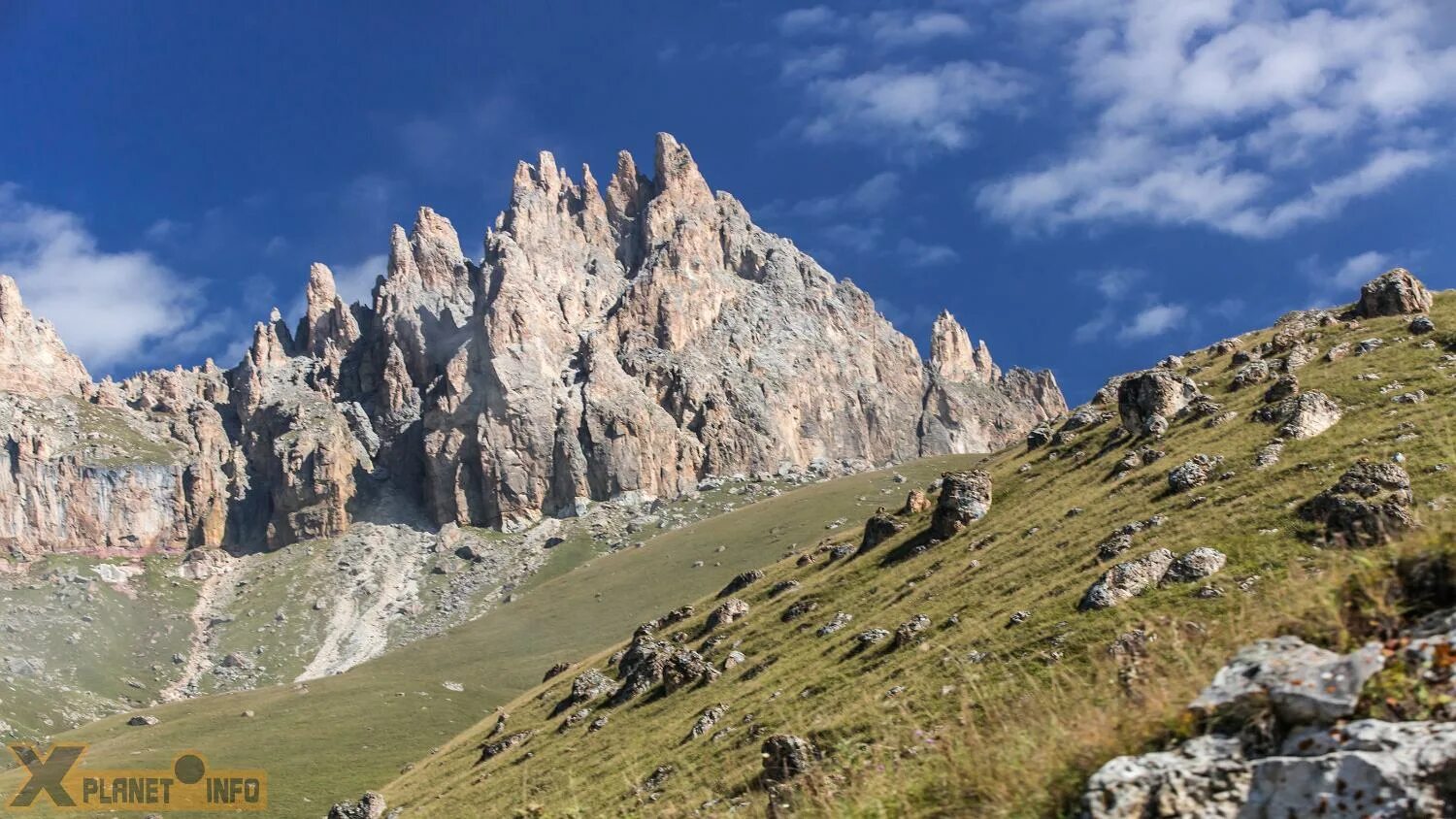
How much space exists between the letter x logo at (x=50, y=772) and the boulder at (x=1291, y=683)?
439ft

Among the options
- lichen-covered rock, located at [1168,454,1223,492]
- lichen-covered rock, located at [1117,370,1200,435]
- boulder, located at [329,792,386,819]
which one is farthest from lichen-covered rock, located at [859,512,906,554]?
boulder, located at [329,792,386,819]

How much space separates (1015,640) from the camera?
3278 centimetres

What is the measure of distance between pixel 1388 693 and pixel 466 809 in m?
58.4

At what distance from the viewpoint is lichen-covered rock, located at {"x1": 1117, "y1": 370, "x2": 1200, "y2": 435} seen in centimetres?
6431

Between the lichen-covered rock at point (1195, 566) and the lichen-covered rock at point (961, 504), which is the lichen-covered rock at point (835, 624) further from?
the lichen-covered rock at point (1195, 566)

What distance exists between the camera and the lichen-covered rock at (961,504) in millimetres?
67875

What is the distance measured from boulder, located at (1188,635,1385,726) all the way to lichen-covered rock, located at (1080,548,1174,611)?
82.7ft

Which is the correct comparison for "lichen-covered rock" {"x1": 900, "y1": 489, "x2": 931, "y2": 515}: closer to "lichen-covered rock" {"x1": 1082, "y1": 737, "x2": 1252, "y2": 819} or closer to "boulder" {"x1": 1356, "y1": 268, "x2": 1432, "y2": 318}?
"boulder" {"x1": 1356, "y1": 268, "x2": 1432, "y2": 318}

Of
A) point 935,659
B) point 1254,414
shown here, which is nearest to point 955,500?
point 1254,414

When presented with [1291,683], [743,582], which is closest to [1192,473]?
[1291,683]

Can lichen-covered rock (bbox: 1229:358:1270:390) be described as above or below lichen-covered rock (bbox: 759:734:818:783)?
above

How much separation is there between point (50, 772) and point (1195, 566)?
5593 inches

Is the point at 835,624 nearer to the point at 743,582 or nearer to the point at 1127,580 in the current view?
the point at 1127,580

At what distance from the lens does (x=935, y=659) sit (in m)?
36.2
